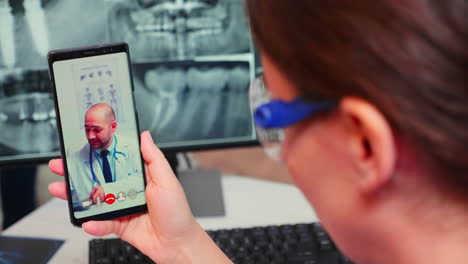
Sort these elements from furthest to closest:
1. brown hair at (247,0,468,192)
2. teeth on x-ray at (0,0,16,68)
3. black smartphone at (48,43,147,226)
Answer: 1. teeth on x-ray at (0,0,16,68)
2. black smartphone at (48,43,147,226)
3. brown hair at (247,0,468,192)

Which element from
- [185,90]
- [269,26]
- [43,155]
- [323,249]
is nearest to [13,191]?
[43,155]

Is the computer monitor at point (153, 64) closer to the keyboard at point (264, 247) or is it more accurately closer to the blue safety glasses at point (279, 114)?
the keyboard at point (264, 247)

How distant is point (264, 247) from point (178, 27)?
32cm

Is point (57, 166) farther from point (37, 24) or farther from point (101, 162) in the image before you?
point (37, 24)

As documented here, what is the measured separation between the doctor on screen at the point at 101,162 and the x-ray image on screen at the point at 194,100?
0.17 meters

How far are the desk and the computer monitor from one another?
111 millimetres

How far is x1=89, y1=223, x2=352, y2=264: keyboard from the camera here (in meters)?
0.74

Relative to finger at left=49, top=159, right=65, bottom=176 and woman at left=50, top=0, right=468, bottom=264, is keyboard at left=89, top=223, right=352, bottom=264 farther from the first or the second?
woman at left=50, top=0, right=468, bottom=264

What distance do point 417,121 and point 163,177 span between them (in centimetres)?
37

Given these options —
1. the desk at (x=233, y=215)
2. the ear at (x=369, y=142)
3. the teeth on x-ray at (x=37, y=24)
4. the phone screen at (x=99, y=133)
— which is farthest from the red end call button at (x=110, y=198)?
the ear at (x=369, y=142)

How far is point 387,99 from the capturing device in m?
0.41

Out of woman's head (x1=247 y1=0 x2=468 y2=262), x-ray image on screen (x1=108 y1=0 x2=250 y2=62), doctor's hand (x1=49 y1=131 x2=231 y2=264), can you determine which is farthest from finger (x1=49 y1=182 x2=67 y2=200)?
woman's head (x1=247 y1=0 x2=468 y2=262)

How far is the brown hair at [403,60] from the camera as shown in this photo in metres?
0.40

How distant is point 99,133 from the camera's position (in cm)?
68
